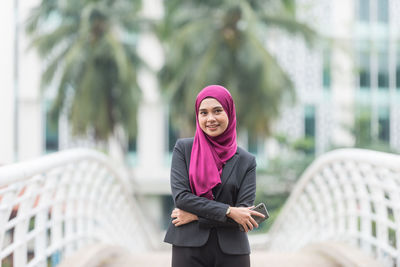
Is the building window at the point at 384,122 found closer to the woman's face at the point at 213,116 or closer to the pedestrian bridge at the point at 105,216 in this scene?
the pedestrian bridge at the point at 105,216

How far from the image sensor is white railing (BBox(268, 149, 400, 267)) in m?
3.60

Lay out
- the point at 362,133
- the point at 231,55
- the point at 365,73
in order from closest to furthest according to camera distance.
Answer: the point at 231,55, the point at 362,133, the point at 365,73

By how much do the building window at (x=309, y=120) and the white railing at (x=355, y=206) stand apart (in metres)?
12.5

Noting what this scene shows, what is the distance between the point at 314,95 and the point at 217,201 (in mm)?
18426

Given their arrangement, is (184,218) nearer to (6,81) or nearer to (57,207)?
(57,207)

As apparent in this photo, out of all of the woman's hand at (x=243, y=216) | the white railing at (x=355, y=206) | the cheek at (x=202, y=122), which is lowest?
the white railing at (x=355, y=206)

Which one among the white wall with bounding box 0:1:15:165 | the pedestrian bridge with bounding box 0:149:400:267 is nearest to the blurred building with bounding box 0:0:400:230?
the pedestrian bridge with bounding box 0:149:400:267

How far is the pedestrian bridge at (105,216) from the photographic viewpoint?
10.2ft

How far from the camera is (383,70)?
20.2 metres

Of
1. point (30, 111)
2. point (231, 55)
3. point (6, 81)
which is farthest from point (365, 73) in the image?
point (6, 81)

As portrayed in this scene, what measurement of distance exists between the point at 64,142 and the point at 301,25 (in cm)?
1158

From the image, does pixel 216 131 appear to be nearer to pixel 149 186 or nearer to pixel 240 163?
pixel 240 163

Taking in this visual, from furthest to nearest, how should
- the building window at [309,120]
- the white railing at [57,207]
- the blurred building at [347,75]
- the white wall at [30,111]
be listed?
the building window at [309,120], the blurred building at [347,75], the white wall at [30,111], the white railing at [57,207]

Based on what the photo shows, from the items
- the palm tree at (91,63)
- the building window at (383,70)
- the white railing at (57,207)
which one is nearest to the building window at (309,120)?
the building window at (383,70)
